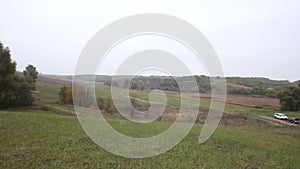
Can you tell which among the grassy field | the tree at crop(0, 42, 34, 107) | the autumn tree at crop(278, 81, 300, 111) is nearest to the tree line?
the tree at crop(0, 42, 34, 107)

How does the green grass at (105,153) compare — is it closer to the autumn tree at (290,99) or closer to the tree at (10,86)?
the tree at (10,86)

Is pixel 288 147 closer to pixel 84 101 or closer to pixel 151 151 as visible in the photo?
pixel 151 151

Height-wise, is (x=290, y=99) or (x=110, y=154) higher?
(x=290, y=99)

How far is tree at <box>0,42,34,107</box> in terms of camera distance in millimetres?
40072

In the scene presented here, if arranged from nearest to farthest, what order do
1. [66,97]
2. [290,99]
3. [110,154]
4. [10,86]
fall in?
[110,154], [10,86], [66,97], [290,99]

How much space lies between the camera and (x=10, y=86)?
41.1m

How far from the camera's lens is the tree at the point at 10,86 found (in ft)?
131

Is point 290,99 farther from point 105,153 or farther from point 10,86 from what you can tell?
point 10,86

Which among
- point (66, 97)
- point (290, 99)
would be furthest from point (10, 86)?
point (290, 99)

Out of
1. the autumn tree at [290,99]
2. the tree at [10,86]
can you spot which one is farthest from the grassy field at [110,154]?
the autumn tree at [290,99]

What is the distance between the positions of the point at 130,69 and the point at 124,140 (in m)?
7.59

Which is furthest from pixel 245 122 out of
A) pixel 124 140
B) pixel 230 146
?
pixel 124 140

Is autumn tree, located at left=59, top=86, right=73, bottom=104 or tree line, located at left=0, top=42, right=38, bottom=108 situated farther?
autumn tree, located at left=59, top=86, right=73, bottom=104

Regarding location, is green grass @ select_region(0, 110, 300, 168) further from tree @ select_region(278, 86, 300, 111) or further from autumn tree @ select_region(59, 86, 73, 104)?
tree @ select_region(278, 86, 300, 111)
